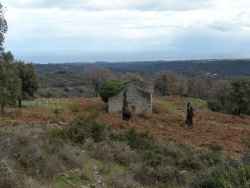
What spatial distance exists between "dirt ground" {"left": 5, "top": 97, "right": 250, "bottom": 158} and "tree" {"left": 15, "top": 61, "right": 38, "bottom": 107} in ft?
12.9

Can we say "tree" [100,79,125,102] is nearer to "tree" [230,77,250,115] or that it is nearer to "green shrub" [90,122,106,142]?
"tree" [230,77,250,115]

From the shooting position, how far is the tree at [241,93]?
43.3 meters

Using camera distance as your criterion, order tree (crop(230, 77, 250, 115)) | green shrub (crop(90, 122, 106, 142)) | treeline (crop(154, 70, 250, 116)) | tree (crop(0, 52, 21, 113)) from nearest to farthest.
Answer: green shrub (crop(90, 122, 106, 142)) < tree (crop(0, 52, 21, 113)) < tree (crop(230, 77, 250, 115)) < treeline (crop(154, 70, 250, 116))

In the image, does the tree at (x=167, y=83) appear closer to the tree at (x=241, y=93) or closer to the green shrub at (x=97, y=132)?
the tree at (x=241, y=93)

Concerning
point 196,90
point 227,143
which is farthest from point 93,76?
point 227,143

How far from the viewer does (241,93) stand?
43406 millimetres

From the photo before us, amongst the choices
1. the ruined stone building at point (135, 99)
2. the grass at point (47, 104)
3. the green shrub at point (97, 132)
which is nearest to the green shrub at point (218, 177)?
the green shrub at point (97, 132)

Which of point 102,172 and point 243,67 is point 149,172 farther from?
point 243,67

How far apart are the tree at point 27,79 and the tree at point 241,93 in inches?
979

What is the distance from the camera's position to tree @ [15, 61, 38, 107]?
36.8 m

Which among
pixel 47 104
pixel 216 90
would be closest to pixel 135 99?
pixel 47 104

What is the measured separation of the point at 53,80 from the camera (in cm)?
10850

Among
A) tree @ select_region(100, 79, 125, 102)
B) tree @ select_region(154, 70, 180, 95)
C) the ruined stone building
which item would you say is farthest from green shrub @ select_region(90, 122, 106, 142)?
tree @ select_region(154, 70, 180, 95)

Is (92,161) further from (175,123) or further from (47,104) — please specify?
(47,104)
